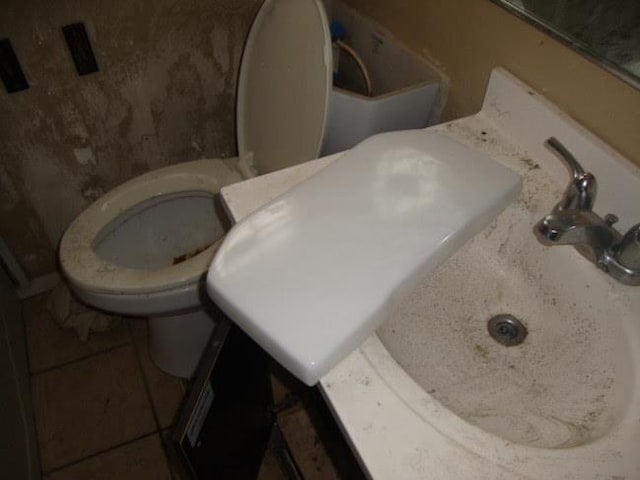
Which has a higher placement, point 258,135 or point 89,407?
point 258,135

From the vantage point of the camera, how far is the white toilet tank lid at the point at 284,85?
0.85 m

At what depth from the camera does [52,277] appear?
1.49 meters

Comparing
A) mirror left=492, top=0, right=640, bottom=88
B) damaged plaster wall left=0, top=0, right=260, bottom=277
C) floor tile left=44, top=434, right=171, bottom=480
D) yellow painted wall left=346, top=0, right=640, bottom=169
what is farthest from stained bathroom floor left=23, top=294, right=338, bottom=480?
mirror left=492, top=0, right=640, bottom=88

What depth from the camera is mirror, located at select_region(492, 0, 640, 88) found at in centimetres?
59

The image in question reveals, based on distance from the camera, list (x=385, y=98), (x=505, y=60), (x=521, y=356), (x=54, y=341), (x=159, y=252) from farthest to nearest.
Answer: (x=54, y=341) → (x=159, y=252) → (x=385, y=98) → (x=505, y=60) → (x=521, y=356)

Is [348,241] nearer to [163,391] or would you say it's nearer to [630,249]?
[630,249]

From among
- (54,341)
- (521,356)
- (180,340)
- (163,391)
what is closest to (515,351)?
(521,356)

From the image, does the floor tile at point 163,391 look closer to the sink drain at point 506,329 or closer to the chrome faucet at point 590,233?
the sink drain at point 506,329

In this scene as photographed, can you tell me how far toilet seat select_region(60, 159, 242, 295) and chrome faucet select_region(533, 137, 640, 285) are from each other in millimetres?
671

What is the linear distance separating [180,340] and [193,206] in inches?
14.2

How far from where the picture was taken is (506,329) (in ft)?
2.15

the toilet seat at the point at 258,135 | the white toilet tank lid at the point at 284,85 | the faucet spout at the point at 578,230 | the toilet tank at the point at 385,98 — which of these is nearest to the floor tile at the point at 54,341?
the toilet seat at the point at 258,135

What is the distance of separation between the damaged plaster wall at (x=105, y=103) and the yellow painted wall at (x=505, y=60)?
48 centimetres

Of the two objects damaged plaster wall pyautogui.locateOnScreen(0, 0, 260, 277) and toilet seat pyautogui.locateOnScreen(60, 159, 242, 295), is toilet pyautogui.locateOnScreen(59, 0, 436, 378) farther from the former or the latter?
damaged plaster wall pyautogui.locateOnScreen(0, 0, 260, 277)
